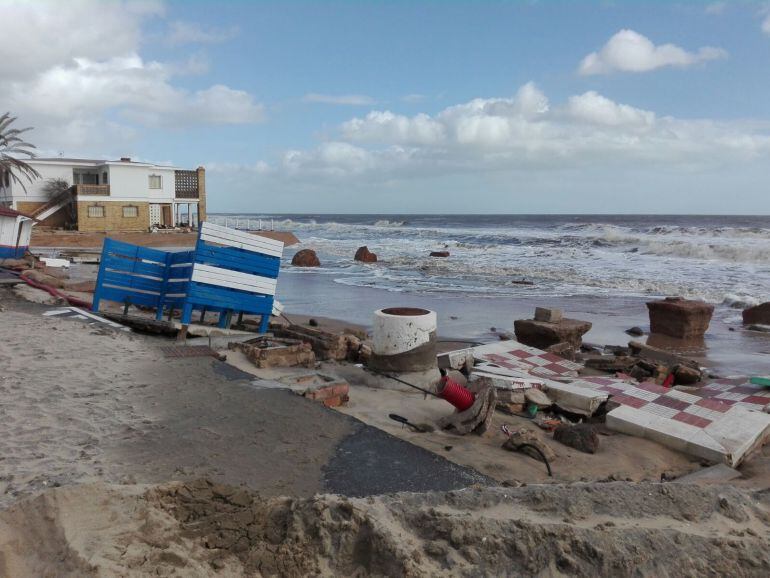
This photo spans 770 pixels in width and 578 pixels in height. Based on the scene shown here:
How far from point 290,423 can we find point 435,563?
267 cm

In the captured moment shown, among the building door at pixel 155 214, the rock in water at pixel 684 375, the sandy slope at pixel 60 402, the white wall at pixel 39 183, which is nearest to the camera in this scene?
the sandy slope at pixel 60 402

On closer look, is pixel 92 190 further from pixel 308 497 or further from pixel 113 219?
pixel 308 497

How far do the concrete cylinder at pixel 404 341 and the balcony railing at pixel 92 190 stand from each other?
33570 mm

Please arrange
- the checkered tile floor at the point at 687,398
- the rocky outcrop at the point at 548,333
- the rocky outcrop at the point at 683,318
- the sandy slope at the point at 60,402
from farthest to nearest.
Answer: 1. the rocky outcrop at the point at 683,318
2. the rocky outcrop at the point at 548,333
3. the checkered tile floor at the point at 687,398
4. the sandy slope at the point at 60,402

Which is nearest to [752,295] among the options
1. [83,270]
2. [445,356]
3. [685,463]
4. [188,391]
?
[445,356]

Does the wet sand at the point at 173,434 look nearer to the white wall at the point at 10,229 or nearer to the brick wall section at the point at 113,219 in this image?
the white wall at the point at 10,229

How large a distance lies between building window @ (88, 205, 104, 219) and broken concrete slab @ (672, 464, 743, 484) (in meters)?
37.5

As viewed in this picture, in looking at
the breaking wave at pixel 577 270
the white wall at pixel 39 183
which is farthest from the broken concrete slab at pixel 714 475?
the white wall at pixel 39 183

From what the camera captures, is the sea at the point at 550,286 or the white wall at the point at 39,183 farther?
the white wall at the point at 39,183

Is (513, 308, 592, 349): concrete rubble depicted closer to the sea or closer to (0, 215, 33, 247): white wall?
the sea

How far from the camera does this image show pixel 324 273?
25.1 metres

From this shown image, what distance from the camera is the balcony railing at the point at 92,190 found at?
3572 centimetres

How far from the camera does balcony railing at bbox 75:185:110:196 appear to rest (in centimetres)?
3572

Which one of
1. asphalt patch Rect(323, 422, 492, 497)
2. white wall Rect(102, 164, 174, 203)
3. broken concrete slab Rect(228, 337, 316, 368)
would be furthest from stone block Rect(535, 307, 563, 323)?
white wall Rect(102, 164, 174, 203)
